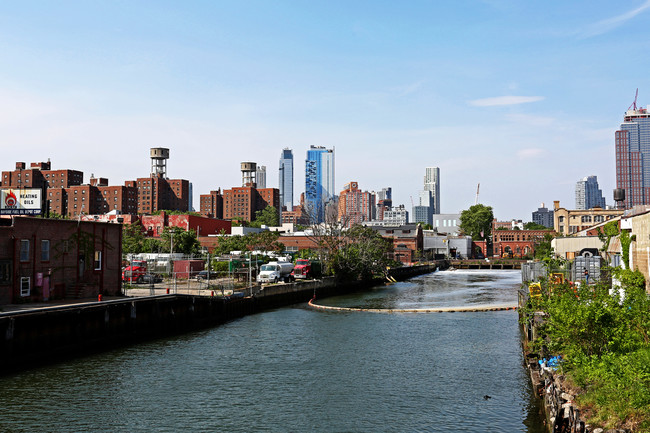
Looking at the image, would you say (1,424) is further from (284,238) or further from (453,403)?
(284,238)

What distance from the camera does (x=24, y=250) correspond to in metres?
42.2

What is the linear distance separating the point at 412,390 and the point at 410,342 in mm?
13559

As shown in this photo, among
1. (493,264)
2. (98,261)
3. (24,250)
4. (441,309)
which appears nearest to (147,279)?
(98,261)

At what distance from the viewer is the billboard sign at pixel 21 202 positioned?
45.9m

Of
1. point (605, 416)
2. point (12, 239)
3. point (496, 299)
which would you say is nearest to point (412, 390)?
point (605, 416)

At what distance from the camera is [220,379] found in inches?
1195

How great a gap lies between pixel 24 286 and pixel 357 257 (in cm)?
6208

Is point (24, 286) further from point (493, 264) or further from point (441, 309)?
point (493, 264)

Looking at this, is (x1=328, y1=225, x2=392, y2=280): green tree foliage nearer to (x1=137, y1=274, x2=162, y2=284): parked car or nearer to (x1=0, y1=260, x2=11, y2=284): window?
(x1=137, y1=274, x2=162, y2=284): parked car

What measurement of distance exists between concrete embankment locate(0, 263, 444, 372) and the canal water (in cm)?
178

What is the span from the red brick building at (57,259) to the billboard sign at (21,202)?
2.58m

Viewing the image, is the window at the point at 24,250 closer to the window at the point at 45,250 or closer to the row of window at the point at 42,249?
the row of window at the point at 42,249

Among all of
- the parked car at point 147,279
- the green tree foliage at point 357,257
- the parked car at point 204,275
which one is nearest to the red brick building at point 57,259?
the parked car at point 147,279

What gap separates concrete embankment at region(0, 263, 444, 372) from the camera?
107 ft
